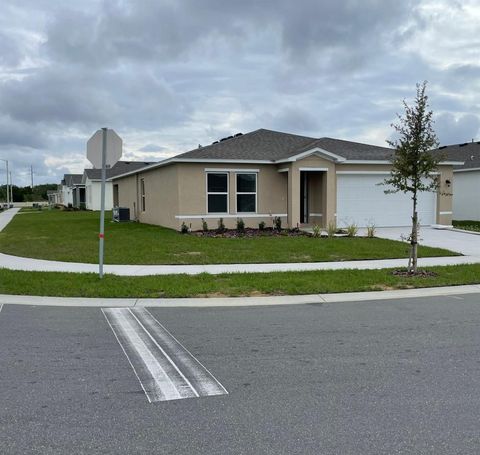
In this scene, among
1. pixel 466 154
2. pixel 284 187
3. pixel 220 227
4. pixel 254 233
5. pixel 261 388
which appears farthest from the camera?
pixel 466 154

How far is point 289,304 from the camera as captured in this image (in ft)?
28.2

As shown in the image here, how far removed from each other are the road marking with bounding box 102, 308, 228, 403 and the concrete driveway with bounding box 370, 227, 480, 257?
959cm

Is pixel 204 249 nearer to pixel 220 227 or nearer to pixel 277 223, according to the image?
pixel 220 227

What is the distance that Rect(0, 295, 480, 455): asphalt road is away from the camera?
3709 mm

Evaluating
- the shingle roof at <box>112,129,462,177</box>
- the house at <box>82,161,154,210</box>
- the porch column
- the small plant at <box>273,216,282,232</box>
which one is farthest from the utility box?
the house at <box>82,161,154,210</box>

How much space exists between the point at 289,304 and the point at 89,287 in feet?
12.8

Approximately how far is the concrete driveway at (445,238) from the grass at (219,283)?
388 centimetres

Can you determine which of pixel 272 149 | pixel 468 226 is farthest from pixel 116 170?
pixel 468 226

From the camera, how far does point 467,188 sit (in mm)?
29328

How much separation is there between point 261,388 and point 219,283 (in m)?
5.45

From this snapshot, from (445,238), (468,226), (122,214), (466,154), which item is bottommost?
(445,238)

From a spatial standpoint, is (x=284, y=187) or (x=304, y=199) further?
(x=304, y=199)

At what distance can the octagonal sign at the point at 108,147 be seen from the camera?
10.5m

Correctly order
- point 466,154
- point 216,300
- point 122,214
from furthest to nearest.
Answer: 1. point 466,154
2. point 122,214
3. point 216,300
